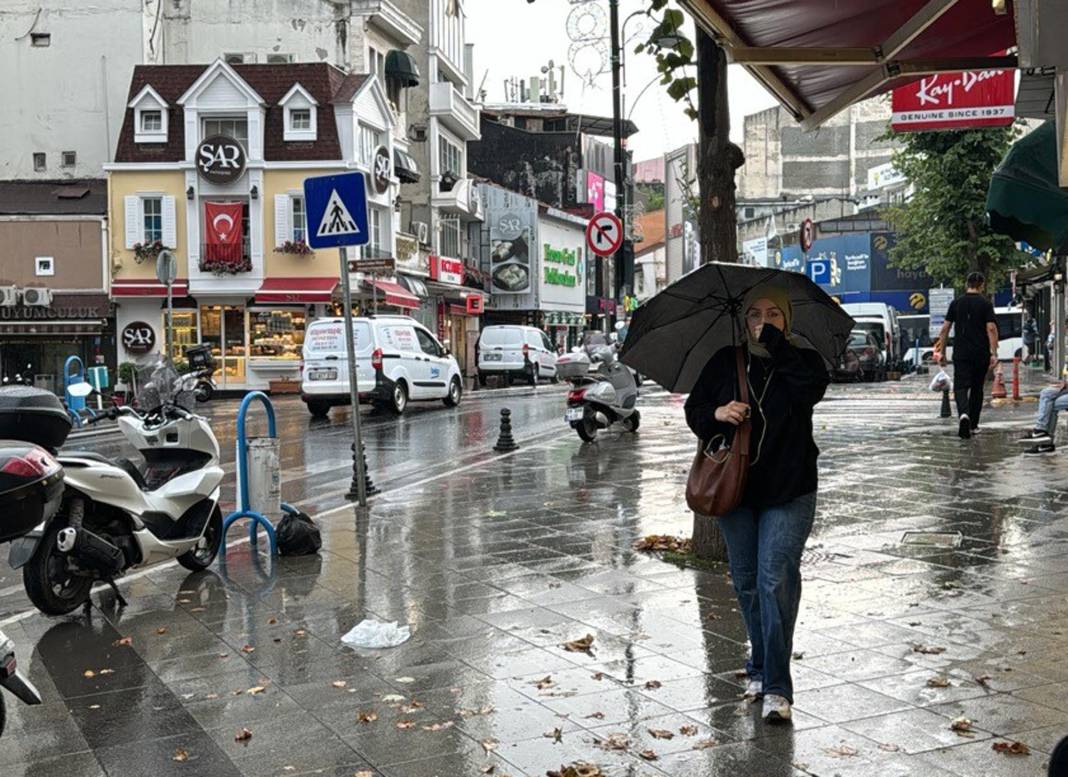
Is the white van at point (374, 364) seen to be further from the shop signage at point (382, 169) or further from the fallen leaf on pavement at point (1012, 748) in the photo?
the fallen leaf on pavement at point (1012, 748)

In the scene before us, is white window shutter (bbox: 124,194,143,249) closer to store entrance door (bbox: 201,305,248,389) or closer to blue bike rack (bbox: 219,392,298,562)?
store entrance door (bbox: 201,305,248,389)

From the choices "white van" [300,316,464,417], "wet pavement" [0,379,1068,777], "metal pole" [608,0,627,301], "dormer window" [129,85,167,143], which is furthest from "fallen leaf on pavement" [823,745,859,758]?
"dormer window" [129,85,167,143]

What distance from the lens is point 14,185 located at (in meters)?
44.3

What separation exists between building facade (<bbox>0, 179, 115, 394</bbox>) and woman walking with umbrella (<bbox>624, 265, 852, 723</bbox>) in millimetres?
36947

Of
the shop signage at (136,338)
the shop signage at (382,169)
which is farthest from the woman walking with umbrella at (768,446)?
the shop signage at (382,169)

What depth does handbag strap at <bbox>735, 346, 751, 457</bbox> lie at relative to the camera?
5.26m

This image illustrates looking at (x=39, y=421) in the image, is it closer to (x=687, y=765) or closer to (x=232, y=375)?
(x=687, y=765)

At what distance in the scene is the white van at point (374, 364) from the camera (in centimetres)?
2447

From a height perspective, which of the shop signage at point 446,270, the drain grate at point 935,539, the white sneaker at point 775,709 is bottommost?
the white sneaker at point 775,709

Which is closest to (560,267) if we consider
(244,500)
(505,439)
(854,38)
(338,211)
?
(505,439)

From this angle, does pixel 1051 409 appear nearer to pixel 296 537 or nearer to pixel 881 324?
pixel 296 537

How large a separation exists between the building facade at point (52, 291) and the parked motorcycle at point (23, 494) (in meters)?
36.2

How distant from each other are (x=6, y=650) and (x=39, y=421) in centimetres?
184

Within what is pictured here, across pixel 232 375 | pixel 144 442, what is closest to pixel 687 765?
pixel 144 442
